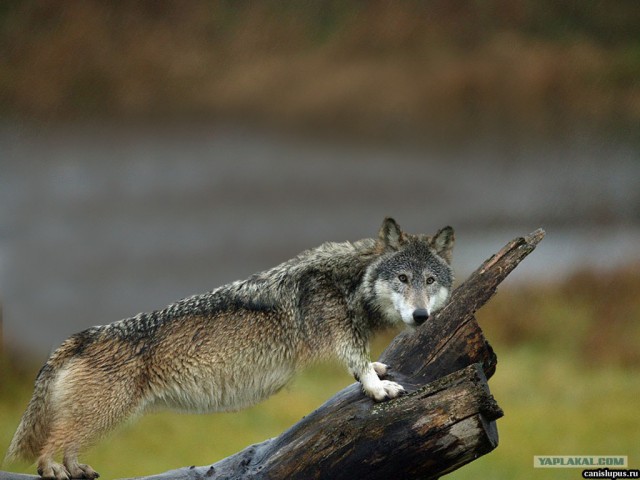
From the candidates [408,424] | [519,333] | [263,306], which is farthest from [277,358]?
[519,333]

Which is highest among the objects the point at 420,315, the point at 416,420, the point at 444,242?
the point at 444,242

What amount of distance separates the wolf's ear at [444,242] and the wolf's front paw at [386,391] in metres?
0.87

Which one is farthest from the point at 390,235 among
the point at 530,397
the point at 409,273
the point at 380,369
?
the point at 530,397

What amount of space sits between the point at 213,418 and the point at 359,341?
374 cm

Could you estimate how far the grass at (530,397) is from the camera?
675 cm

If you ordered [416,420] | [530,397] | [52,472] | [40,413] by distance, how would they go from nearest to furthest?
1. [416,420]
2. [52,472]
3. [40,413]
4. [530,397]

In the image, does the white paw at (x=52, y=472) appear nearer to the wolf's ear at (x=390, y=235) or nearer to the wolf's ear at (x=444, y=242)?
the wolf's ear at (x=390, y=235)

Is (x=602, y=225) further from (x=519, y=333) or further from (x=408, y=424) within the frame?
(x=408, y=424)

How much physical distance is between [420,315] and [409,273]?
298 millimetres

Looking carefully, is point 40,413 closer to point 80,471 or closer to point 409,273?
point 80,471

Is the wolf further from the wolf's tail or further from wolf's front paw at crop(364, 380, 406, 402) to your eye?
wolf's front paw at crop(364, 380, 406, 402)

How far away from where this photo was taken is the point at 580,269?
378 inches

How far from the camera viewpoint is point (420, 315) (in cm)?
410

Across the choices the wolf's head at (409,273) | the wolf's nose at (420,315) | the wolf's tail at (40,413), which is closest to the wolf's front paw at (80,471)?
the wolf's tail at (40,413)
